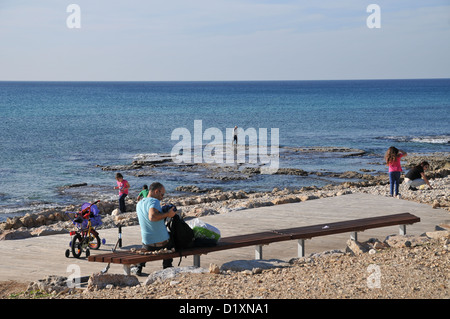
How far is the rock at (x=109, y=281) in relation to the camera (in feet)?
23.5

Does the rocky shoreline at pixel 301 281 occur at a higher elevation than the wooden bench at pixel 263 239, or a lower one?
lower

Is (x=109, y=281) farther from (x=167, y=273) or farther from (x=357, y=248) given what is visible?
(x=357, y=248)

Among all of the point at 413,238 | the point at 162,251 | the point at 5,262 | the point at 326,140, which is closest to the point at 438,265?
the point at 413,238

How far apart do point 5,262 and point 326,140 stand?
3796cm

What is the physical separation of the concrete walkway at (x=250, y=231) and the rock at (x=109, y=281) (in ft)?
4.34

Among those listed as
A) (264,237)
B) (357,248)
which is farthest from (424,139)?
(264,237)

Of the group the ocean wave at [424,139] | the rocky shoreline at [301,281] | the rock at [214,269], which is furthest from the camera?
the ocean wave at [424,139]

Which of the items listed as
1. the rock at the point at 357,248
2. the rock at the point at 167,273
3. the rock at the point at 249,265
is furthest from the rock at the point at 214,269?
the rock at the point at 357,248

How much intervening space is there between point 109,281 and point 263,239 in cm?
230

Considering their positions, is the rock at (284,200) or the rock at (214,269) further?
the rock at (284,200)

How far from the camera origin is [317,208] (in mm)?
12711

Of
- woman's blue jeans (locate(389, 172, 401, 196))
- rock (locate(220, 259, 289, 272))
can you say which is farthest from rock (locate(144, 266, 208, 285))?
woman's blue jeans (locate(389, 172, 401, 196))

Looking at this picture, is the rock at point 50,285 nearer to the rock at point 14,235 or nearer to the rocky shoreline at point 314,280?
the rocky shoreline at point 314,280
